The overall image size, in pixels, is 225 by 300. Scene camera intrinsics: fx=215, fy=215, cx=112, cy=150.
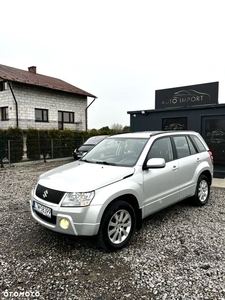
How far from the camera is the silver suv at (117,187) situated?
269cm

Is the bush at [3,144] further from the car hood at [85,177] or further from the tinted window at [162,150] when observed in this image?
the tinted window at [162,150]

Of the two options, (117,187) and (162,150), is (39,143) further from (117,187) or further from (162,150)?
(117,187)

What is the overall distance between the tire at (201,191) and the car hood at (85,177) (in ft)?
7.03

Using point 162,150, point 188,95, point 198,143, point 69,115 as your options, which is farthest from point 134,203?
point 69,115

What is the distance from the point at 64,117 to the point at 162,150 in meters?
17.7

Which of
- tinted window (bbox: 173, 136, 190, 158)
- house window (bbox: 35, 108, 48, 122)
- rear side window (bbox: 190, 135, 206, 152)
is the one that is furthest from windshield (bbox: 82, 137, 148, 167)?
house window (bbox: 35, 108, 48, 122)

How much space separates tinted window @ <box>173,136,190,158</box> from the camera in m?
4.23

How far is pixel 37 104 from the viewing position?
17859 mm

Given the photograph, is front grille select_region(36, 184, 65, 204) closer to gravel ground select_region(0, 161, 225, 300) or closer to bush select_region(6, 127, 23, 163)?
gravel ground select_region(0, 161, 225, 300)

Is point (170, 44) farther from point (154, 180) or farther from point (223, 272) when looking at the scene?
point (223, 272)

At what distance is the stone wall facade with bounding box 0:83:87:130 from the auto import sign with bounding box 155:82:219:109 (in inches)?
450

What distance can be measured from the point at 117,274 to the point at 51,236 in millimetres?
1353

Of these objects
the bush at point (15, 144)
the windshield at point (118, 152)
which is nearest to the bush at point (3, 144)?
the bush at point (15, 144)

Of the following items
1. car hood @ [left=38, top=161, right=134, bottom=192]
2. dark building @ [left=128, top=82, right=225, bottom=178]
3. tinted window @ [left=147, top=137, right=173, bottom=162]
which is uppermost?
dark building @ [left=128, top=82, right=225, bottom=178]
